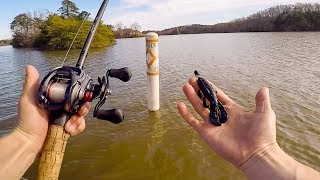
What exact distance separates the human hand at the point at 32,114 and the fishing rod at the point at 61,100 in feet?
0.16

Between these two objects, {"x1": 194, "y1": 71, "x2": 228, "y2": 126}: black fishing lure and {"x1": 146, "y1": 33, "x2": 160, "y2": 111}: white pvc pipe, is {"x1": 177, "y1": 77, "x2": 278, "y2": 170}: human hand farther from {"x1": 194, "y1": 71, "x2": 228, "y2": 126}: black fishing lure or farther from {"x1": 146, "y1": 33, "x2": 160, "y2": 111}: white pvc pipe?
{"x1": 146, "y1": 33, "x2": 160, "y2": 111}: white pvc pipe

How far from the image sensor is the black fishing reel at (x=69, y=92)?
1862mm

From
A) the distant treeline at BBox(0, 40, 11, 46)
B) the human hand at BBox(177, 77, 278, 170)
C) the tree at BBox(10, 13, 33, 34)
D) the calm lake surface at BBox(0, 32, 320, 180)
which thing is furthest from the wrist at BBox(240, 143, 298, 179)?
the distant treeline at BBox(0, 40, 11, 46)

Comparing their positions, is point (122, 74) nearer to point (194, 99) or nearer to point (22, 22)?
point (194, 99)

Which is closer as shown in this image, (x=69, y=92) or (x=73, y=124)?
(x=69, y=92)

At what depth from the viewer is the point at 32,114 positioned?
6.52 feet

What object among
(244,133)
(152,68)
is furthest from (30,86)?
(152,68)

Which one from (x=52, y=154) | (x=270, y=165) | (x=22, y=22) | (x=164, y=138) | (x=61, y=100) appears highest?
(x=22, y=22)

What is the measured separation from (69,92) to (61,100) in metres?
0.08

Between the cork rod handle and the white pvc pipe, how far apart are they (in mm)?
4373

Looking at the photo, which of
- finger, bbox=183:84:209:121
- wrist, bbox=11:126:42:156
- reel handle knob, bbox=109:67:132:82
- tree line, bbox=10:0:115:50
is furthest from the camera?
tree line, bbox=10:0:115:50

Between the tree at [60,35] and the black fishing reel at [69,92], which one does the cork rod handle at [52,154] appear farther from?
the tree at [60,35]

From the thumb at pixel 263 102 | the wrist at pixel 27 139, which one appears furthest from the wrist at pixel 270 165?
the wrist at pixel 27 139

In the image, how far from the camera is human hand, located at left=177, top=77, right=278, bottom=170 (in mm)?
2059
